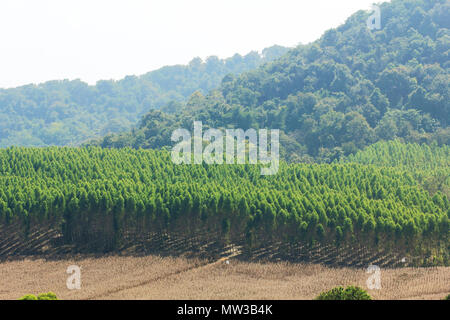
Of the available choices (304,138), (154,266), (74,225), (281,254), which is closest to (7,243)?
(74,225)

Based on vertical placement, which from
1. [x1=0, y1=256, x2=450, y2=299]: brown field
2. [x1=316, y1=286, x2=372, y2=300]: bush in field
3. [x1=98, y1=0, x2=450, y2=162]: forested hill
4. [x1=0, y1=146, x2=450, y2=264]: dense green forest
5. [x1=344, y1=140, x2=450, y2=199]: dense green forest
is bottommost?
[x1=0, y1=256, x2=450, y2=299]: brown field

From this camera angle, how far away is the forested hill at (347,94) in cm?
6047

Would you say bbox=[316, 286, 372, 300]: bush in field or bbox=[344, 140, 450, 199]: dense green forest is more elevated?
bbox=[344, 140, 450, 199]: dense green forest

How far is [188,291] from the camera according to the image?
81.3 ft

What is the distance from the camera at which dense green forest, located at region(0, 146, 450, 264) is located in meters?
29.3

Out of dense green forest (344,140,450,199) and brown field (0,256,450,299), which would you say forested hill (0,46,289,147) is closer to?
dense green forest (344,140,450,199)

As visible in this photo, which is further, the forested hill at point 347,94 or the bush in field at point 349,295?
the forested hill at point 347,94

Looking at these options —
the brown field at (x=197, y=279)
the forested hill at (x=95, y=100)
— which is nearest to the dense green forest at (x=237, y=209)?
the brown field at (x=197, y=279)

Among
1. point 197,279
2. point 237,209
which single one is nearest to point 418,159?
point 237,209

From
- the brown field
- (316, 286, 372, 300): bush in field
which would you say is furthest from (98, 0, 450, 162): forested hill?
(316, 286, 372, 300): bush in field

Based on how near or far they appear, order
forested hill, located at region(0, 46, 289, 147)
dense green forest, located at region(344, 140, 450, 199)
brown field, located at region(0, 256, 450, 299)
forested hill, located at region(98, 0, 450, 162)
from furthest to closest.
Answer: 1. forested hill, located at region(0, 46, 289, 147)
2. forested hill, located at region(98, 0, 450, 162)
3. dense green forest, located at region(344, 140, 450, 199)
4. brown field, located at region(0, 256, 450, 299)

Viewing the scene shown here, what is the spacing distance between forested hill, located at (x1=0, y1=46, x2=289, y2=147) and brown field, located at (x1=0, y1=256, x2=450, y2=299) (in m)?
71.9

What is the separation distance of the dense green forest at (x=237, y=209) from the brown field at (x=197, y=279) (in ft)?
5.88

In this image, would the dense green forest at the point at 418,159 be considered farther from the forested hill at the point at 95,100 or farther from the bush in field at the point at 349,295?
the forested hill at the point at 95,100
